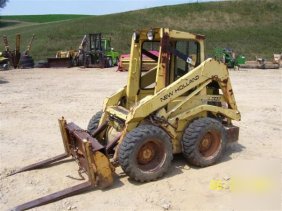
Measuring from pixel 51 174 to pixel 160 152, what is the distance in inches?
67.8

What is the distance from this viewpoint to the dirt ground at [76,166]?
552cm

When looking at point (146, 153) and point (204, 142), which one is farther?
point (204, 142)

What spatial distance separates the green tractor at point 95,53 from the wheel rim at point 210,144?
1841cm

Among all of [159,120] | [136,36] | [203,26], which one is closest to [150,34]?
[136,36]

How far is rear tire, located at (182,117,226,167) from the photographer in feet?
21.0

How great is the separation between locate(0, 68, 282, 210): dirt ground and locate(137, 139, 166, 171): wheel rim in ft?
0.81

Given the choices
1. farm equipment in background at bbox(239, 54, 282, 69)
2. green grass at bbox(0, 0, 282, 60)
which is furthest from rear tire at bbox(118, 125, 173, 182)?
green grass at bbox(0, 0, 282, 60)

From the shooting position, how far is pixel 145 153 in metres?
5.99

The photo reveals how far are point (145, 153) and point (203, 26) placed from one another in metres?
32.7

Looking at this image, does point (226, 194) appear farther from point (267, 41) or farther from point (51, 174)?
point (267, 41)

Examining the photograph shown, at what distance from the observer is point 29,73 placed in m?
22.2

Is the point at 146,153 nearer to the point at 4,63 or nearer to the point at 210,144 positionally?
the point at 210,144

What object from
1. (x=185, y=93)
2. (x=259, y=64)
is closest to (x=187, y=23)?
(x=259, y=64)

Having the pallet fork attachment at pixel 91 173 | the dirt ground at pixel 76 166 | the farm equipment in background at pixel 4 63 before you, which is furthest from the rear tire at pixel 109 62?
the pallet fork attachment at pixel 91 173
